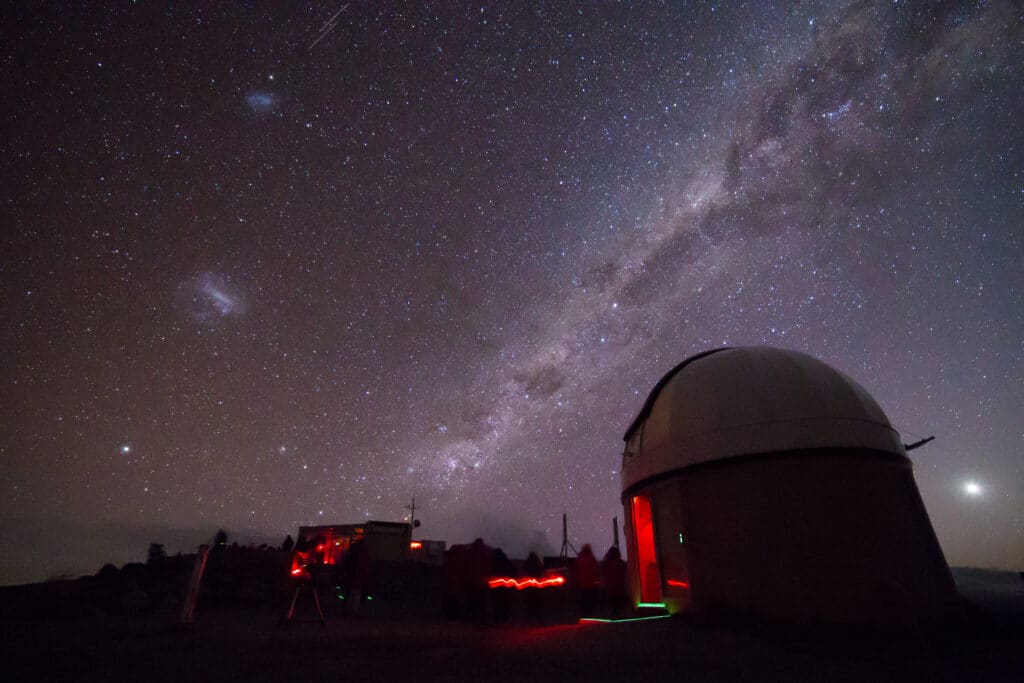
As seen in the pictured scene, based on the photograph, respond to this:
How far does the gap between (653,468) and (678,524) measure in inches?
59.5

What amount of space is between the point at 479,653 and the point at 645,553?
812 centimetres

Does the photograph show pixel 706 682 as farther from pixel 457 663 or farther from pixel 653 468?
pixel 653 468

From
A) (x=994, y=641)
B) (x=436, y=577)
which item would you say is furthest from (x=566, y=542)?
(x=994, y=641)

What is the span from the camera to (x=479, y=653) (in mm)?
7246

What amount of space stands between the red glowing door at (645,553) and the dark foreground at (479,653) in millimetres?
2984

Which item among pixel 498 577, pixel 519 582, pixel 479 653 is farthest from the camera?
pixel 519 582

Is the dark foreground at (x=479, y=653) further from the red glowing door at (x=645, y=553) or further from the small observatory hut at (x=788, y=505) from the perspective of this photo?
the red glowing door at (x=645, y=553)

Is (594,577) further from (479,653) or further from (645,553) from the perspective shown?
(479,653)

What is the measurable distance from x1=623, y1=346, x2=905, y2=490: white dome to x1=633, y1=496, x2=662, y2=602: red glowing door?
892 millimetres

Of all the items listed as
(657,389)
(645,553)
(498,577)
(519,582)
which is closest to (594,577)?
(645,553)

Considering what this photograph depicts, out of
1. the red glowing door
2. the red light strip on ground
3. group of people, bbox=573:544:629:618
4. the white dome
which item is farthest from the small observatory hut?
the red light strip on ground

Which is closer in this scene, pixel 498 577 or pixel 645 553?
pixel 498 577

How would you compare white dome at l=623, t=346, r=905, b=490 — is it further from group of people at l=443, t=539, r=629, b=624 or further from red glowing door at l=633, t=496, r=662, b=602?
group of people at l=443, t=539, r=629, b=624

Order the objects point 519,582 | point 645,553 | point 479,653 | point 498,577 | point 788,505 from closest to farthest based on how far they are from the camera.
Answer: point 479,653
point 788,505
point 498,577
point 519,582
point 645,553
